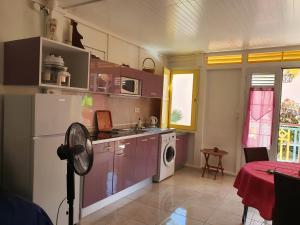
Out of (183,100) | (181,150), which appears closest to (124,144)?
(181,150)

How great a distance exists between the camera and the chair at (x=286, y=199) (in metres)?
1.62

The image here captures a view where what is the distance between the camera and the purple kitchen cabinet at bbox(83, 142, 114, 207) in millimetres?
2668

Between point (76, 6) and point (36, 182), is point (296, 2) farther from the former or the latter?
point (36, 182)

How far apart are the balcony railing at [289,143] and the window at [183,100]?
2075 millimetres

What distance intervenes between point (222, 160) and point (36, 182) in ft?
12.3

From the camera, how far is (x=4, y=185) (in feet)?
7.52

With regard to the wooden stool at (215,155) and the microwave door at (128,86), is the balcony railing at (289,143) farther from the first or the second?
the microwave door at (128,86)

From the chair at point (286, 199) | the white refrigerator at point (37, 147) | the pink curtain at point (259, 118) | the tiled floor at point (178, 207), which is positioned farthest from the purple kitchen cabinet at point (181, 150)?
the chair at point (286, 199)

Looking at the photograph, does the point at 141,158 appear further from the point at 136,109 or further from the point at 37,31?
the point at 37,31

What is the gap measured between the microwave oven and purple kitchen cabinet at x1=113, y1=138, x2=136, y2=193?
0.80 m

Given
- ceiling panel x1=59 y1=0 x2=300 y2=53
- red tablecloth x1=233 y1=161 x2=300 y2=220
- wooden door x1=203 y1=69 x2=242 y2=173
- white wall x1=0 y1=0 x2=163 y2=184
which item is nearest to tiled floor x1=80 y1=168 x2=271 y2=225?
red tablecloth x1=233 y1=161 x2=300 y2=220

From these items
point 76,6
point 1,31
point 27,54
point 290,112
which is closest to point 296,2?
point 76,6

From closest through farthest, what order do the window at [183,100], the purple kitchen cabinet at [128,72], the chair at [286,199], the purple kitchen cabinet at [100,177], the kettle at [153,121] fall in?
the chair at [286,199] → the purple kitchen cabinet at [100,177] → the purple kitchen cabinet at [128,72] → the kettle at [153,121] → the window at [183,100]

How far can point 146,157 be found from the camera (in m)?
3.72
